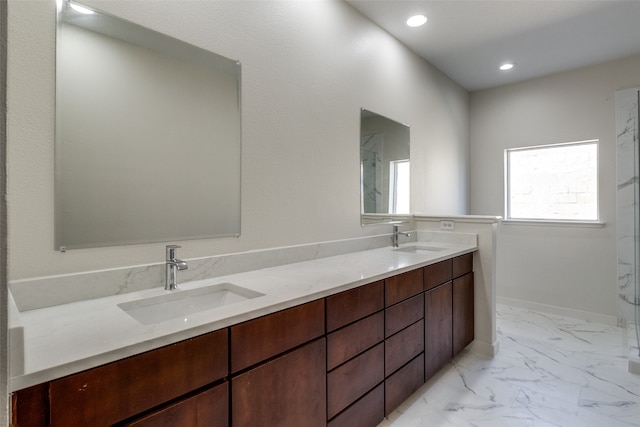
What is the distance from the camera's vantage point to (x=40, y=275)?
1177 millimetres

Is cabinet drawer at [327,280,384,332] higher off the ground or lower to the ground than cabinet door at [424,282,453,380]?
higher

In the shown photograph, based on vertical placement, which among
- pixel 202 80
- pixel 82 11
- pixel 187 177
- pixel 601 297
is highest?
pixel 82 11

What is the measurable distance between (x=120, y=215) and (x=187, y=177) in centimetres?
34

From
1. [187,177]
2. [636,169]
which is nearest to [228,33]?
[187,177]

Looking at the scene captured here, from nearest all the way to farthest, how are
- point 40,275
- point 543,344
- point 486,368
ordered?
point 40,275 < point 486,368 < point 543,344

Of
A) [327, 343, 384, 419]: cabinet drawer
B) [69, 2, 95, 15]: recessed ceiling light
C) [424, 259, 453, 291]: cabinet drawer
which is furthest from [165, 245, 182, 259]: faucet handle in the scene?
[424, 259, 453, 291]: cabinet drawer

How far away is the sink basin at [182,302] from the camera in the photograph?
1.28 m

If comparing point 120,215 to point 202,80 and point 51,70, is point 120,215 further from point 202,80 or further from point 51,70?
point 202,80

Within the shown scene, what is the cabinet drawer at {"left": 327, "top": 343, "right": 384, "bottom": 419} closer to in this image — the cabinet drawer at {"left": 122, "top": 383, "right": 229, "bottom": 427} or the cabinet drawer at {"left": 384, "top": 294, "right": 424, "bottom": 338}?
the cabinet drawer at {"left": 384, "top": 294, "right": 424, "bottom": 338}

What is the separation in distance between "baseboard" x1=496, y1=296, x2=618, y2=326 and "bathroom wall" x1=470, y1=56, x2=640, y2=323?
0.01 meters

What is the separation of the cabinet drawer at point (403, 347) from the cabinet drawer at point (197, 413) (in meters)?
0.99

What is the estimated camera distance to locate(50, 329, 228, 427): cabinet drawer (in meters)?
0.78

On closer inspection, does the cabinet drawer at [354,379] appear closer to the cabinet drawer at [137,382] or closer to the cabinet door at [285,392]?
the cabinet door at [285,392]

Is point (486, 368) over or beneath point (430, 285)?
beneath
